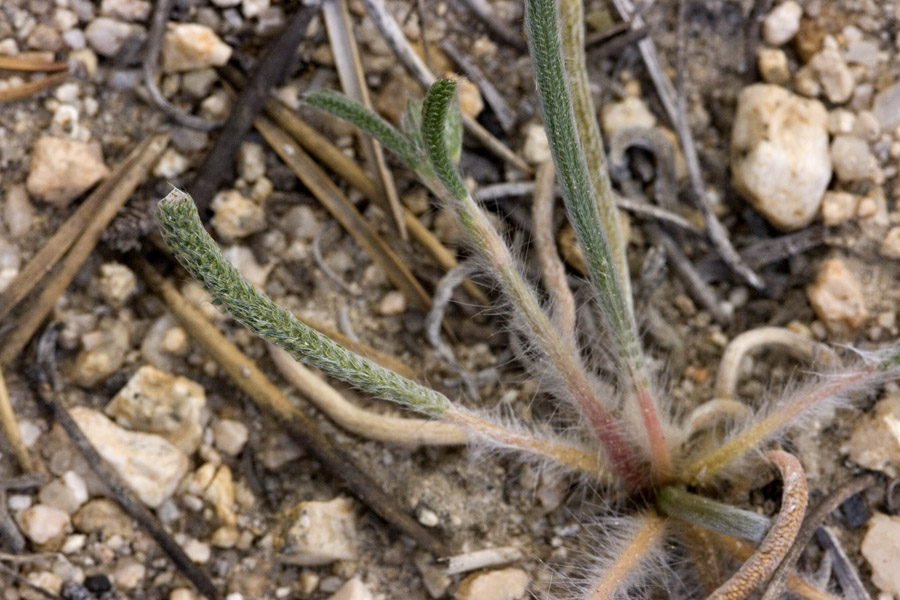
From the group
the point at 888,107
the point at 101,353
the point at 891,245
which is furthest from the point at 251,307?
the point at 888,107

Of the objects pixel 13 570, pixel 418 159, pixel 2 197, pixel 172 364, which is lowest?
pixel 13 570

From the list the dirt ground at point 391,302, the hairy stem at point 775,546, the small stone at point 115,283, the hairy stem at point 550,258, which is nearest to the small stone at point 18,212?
the dirt ground at point 391,302

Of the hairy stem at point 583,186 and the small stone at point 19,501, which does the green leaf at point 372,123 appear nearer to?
the hairy stem at point 583,186

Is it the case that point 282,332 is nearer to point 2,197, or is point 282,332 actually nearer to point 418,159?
point 418,159

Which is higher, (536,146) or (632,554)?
(536,146)

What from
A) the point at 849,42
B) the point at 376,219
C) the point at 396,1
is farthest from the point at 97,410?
the point at 849,42

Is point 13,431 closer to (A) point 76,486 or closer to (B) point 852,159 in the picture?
(A) point 76,486

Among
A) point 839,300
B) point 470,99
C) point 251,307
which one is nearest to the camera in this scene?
point 251,307
